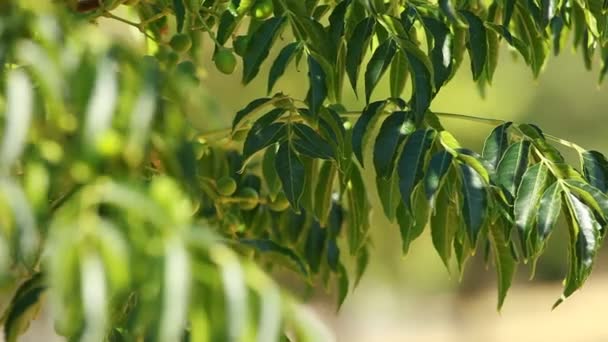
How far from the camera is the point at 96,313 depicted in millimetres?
861

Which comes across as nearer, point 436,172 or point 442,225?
point 436,172

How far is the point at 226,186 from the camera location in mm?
2045

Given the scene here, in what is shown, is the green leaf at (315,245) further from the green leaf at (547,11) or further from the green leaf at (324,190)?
the green leaf at (547,11)

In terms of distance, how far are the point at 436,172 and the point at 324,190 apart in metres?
0.39

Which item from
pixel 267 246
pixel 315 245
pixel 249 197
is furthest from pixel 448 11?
pixel 315 245

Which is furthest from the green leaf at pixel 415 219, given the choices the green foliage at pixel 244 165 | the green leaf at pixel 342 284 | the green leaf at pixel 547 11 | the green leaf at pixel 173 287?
the green leaf at pixel 173 287

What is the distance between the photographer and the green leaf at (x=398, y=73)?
6.01ft

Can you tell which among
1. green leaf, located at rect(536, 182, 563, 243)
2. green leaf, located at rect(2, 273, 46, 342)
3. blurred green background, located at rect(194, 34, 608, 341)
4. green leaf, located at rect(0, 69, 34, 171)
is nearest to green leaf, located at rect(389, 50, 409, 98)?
green leaf, located at rect(536, 182, 563, 243)

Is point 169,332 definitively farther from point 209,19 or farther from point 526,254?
point 209,19

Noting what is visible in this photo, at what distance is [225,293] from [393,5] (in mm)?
1039

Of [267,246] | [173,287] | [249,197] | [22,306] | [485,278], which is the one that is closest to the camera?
[173,287]

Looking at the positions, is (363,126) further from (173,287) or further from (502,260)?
(173,287)

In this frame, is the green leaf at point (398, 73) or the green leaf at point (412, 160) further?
the green leaf at point (398, 73)

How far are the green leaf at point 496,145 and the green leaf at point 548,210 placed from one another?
0.45 feet
